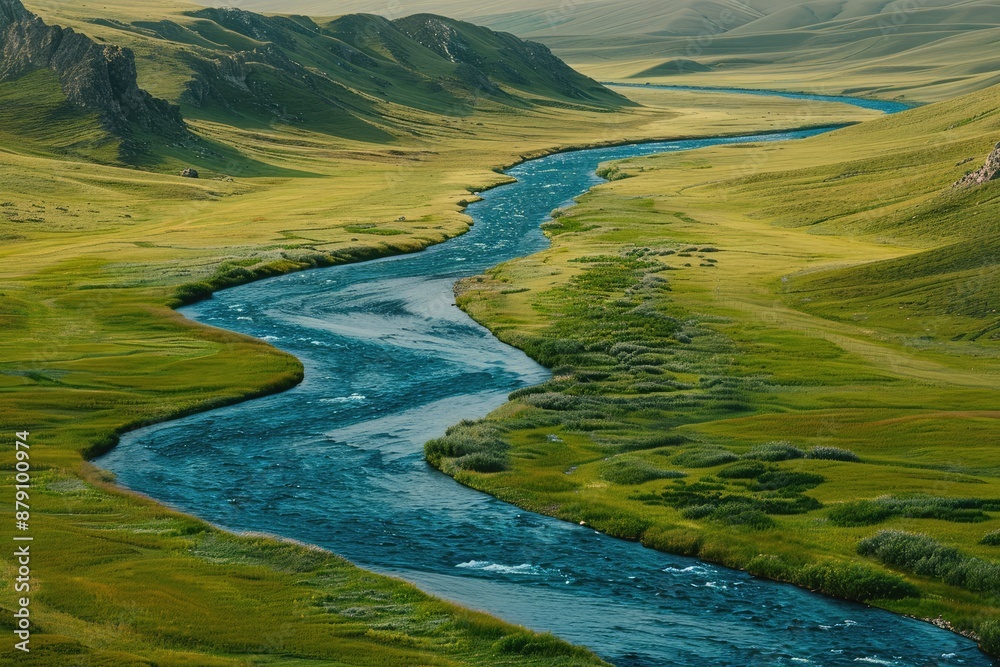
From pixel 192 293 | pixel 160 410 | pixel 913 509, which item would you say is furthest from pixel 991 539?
pixel 192 293

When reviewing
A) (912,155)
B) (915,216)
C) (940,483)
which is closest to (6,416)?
(940,483)

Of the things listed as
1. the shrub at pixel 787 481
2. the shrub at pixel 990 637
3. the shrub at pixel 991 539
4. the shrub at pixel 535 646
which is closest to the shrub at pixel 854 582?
the shrub at pixel 990 637

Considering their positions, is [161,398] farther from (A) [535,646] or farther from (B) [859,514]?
(B) [859,514]

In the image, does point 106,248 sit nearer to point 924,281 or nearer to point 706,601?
point 924,281

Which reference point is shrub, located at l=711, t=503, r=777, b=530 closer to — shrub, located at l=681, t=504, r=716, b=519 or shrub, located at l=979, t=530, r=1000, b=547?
shrub, located at l=681, t=504, r=716, b=519

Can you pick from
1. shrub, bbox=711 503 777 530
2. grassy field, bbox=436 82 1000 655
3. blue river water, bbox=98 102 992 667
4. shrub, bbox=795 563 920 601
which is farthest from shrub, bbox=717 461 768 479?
shrub, bbox=795 563 920 601
